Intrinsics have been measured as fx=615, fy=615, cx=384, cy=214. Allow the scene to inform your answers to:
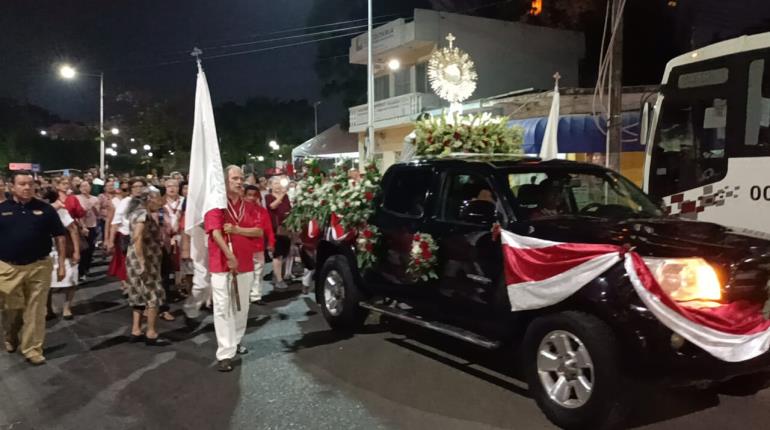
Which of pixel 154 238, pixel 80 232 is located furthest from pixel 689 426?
pixel 80 232

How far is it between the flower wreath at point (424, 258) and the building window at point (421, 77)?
2056 centimetres

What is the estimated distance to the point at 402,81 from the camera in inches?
1080

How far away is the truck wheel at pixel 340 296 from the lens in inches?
280

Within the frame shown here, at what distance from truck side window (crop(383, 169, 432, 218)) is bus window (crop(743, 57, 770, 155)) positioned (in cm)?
386

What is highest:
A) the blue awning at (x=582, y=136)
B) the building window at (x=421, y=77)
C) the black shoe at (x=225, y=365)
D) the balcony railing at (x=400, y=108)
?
the building window at (x=421, y=77)

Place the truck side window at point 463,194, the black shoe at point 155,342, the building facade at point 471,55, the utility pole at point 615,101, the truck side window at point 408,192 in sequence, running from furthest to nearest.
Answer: the building facade at point 471,55
the utility pole at point 615,101
the black shoe at point 155,342
the truck side window at point 408,192
the truck side window at point 463,194

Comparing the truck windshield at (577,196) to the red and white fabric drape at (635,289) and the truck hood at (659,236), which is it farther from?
the red and white fabric drape at (635,289)

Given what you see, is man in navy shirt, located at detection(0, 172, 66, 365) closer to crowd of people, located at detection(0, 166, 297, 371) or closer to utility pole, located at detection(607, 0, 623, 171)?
crowd of people, located at detection(0, 166, 297, 371)

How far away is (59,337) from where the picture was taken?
23.8ft

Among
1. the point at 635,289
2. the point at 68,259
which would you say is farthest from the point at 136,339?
the point at 635,289

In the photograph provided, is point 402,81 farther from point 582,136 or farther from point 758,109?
point 758,109

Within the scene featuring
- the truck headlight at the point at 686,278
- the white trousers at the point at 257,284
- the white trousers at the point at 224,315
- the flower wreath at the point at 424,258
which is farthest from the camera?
the white trousers at the point at 257,284

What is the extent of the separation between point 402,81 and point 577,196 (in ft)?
73.9

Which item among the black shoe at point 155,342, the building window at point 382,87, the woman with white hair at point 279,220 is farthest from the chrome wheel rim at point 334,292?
the building window at point 382,87
